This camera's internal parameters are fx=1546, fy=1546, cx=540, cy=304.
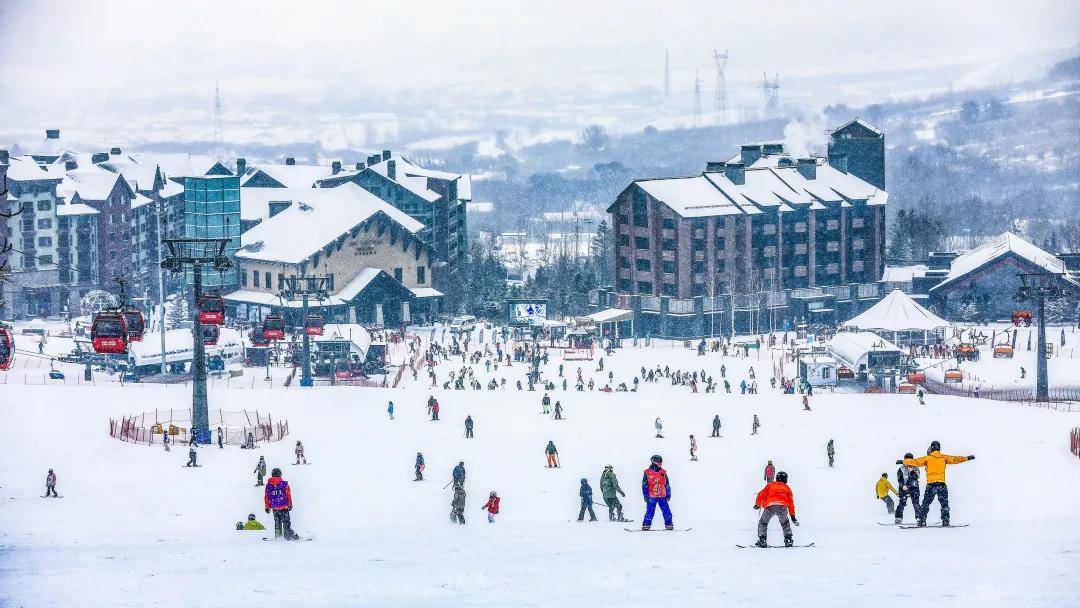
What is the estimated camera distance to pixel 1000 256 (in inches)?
3516

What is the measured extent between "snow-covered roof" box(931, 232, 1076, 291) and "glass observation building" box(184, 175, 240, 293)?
4432cm

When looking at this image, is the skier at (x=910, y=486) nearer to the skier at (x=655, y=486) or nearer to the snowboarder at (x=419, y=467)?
the skier at (x=655, y=486)

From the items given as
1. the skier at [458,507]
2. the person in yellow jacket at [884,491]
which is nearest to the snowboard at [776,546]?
the person in yellow jacket at [884,491]

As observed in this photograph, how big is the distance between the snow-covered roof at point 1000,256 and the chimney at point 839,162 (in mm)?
11222

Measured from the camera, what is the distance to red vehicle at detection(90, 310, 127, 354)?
127 ft

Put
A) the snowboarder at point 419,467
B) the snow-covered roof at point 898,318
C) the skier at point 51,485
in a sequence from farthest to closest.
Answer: the snow-covered roof at point 898,318 < the snowboarder at point 419,467 < the skier at point 51,485

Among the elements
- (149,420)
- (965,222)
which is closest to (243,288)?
(149,420)

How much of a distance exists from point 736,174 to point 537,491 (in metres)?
62.2

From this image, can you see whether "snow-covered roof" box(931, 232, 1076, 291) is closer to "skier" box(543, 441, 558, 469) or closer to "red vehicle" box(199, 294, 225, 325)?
"skier" box(543, 441, 558, 469)

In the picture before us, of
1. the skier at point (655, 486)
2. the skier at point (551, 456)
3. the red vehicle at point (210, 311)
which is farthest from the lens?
the red vehicle at point (210, 311)

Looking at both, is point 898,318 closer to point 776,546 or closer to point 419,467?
point 419,467

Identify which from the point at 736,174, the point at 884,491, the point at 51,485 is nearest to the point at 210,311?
the point at 51,485

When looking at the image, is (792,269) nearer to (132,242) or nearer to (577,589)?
(132,242)

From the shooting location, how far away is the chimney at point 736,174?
94375 mm
